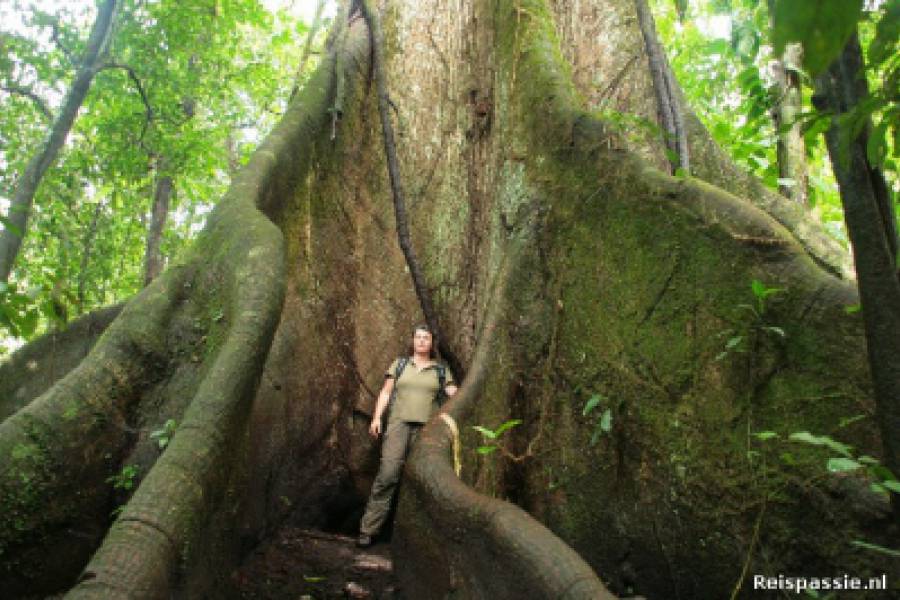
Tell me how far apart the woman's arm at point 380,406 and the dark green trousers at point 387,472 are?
0.08m

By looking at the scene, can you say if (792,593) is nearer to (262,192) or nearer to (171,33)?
(262,192)

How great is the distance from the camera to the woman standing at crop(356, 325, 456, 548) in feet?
15.5

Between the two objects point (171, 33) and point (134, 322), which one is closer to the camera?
point (134, 322)

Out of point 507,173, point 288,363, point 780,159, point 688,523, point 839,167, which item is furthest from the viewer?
point 780,159

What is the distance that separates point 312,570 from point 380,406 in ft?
4.28

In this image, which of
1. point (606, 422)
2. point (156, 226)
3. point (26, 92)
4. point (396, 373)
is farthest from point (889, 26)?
point (156, 226)

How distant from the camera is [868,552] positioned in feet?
8.31

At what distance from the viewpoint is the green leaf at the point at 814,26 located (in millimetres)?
774

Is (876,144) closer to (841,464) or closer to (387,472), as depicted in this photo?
(841,464)

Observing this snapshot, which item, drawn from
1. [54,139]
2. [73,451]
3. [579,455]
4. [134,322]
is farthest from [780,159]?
[54,139]

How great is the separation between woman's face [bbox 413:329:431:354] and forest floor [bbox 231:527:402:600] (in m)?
1.41

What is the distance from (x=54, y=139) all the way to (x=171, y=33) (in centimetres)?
324

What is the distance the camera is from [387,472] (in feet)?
15.3

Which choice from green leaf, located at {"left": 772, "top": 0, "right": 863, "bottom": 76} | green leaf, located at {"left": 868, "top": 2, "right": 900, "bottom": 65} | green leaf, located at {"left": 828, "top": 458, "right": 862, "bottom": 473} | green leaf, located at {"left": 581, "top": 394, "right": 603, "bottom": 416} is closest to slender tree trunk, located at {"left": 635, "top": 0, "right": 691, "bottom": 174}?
green leaf, located at {"left": 581, "top": 394, "right": 603, "bottom": 416}
